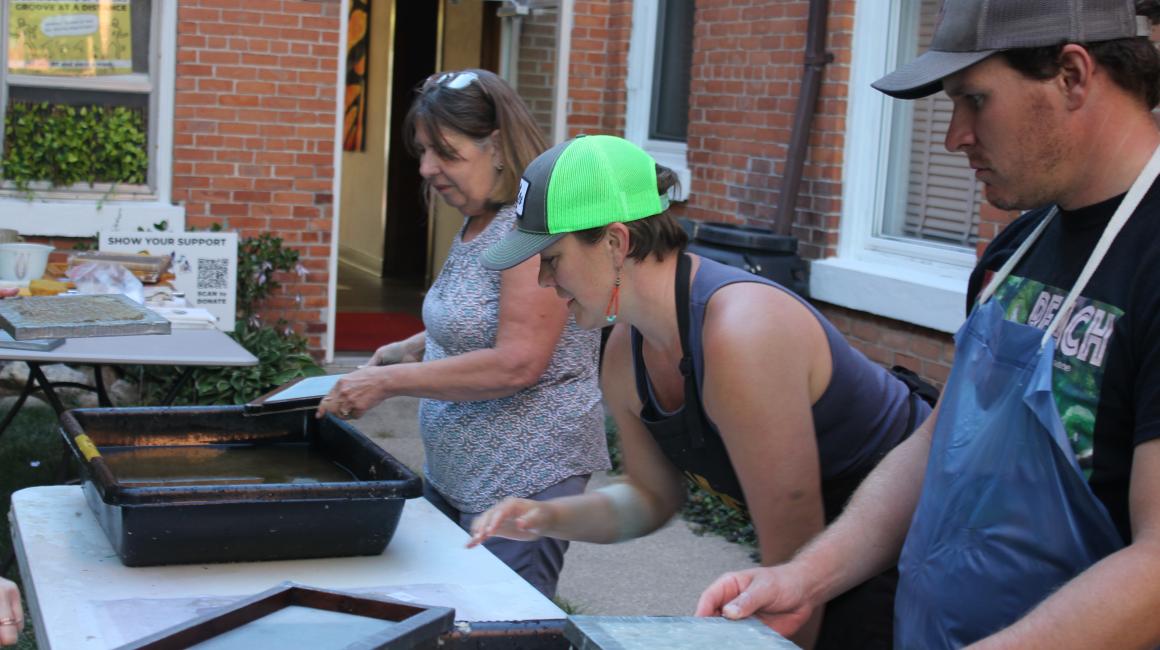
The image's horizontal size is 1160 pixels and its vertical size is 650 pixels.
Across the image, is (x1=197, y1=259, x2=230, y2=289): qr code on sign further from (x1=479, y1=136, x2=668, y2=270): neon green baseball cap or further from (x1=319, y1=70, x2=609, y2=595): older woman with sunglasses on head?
(x1=479, y1=136, x2=668, y2=270): neon green baseball cap

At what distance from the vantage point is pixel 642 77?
905 centimetres

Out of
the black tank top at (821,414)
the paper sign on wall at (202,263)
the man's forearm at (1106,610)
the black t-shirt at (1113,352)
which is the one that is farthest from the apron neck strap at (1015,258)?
the paper sign on wall at (202,263)

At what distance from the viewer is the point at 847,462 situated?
2.41 metres

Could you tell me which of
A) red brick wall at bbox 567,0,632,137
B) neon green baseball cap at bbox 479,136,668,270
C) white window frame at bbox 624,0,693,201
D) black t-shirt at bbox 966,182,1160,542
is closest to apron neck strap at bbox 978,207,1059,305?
black t-shirt at bbox 966,182,1160,542

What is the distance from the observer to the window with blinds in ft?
20.8

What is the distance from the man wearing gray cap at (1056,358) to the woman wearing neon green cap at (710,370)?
1.19 ft

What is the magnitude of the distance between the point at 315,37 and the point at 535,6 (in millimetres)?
1781

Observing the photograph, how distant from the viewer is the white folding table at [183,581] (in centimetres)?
222

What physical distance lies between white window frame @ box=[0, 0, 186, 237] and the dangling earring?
6.24 meters

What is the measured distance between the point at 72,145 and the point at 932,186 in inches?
199

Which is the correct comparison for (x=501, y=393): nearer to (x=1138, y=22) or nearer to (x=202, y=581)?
(x=202, y=581)

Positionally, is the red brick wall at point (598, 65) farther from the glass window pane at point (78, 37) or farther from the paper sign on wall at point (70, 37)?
the paper sign on wall at point (70, 37)

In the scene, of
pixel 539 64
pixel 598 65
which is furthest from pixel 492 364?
pixel 539 64

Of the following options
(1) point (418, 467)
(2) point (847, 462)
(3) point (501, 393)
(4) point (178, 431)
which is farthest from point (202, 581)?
(1) point (418, 467)
